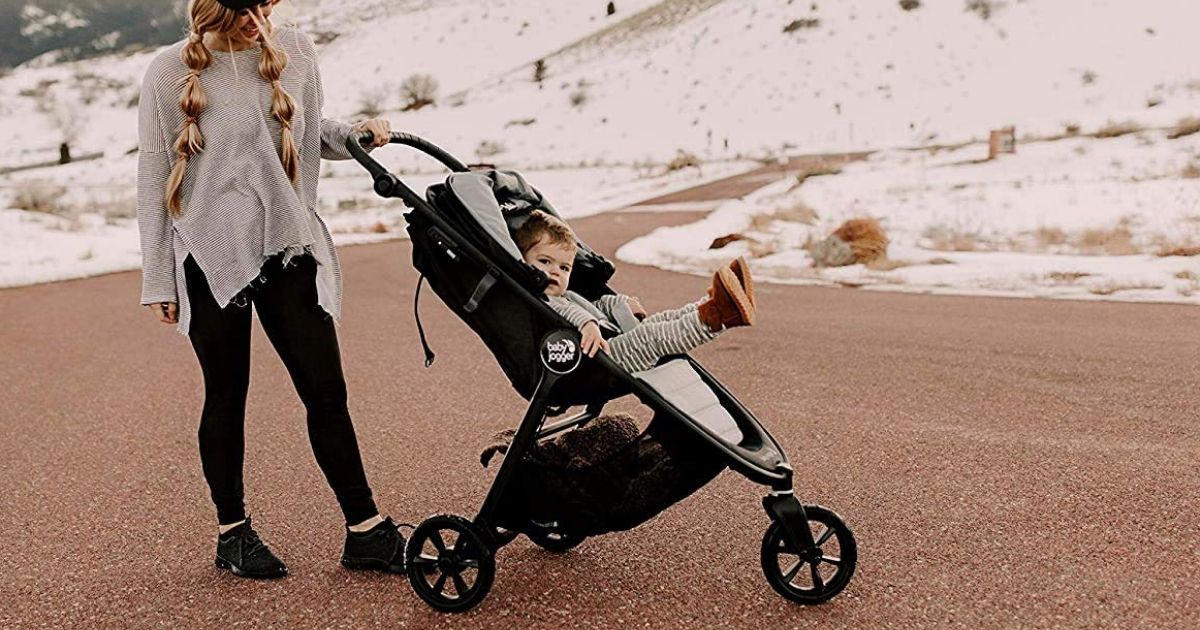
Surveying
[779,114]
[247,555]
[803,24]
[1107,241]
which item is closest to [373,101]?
[803,24]

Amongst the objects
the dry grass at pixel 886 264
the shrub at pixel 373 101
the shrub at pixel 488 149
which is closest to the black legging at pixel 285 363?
the dry grass at pixel 886 264

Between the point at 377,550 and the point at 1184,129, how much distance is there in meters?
21.2

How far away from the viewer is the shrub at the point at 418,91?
6053 cm

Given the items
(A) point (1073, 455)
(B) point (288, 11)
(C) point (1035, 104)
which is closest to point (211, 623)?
(B) point (288, 11)

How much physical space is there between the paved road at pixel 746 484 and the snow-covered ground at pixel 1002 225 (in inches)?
55.5

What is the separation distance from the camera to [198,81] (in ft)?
10.1

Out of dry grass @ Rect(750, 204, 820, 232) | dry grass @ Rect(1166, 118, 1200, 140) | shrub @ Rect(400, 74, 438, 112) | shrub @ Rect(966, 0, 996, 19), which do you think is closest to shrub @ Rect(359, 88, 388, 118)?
shrub @ Rect(400, 74, 438, 112)

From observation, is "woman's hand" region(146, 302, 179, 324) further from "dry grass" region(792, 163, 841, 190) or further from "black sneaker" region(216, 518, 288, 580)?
"dry grass" region(792, 163, 841, 190)

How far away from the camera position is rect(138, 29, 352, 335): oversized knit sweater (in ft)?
10.3

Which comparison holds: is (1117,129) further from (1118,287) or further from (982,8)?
(982,8)

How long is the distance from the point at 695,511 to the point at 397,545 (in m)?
1.13

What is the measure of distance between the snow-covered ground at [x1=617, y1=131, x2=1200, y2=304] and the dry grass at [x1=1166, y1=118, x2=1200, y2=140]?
0.30m

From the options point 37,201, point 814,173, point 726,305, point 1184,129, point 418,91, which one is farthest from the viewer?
point 418,91

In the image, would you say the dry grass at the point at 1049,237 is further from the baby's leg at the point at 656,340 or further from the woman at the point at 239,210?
the woman at the point at 239,210
